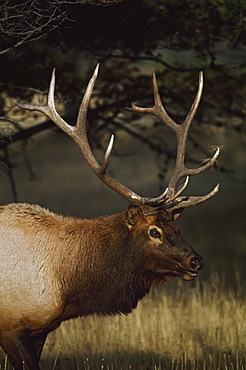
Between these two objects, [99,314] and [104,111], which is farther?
[104,111]

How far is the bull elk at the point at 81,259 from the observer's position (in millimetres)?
5090

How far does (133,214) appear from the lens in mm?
5223

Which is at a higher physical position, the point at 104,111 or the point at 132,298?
the point at 104,111

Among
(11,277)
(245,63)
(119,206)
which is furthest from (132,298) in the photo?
(119,206)

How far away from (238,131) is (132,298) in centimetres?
361

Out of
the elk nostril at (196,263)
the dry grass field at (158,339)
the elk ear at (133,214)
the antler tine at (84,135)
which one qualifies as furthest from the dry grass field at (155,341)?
the antler tine at (84,135)

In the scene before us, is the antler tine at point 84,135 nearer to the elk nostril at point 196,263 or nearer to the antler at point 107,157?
the antler at point 107,157

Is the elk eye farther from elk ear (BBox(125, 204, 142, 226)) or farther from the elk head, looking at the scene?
elk ear (BBox(125, 204, 142, 226))

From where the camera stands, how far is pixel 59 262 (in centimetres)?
531

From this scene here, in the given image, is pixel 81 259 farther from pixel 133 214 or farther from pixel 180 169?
pixel 180 169

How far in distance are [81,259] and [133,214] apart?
59 cm

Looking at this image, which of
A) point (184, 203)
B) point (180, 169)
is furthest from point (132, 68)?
point (184, 203)

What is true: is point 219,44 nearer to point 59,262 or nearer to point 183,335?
point 183,335

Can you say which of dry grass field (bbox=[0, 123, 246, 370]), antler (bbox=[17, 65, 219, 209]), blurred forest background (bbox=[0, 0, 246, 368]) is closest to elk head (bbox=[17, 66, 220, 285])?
antler (bbox=[17, 65, 219, 209])
